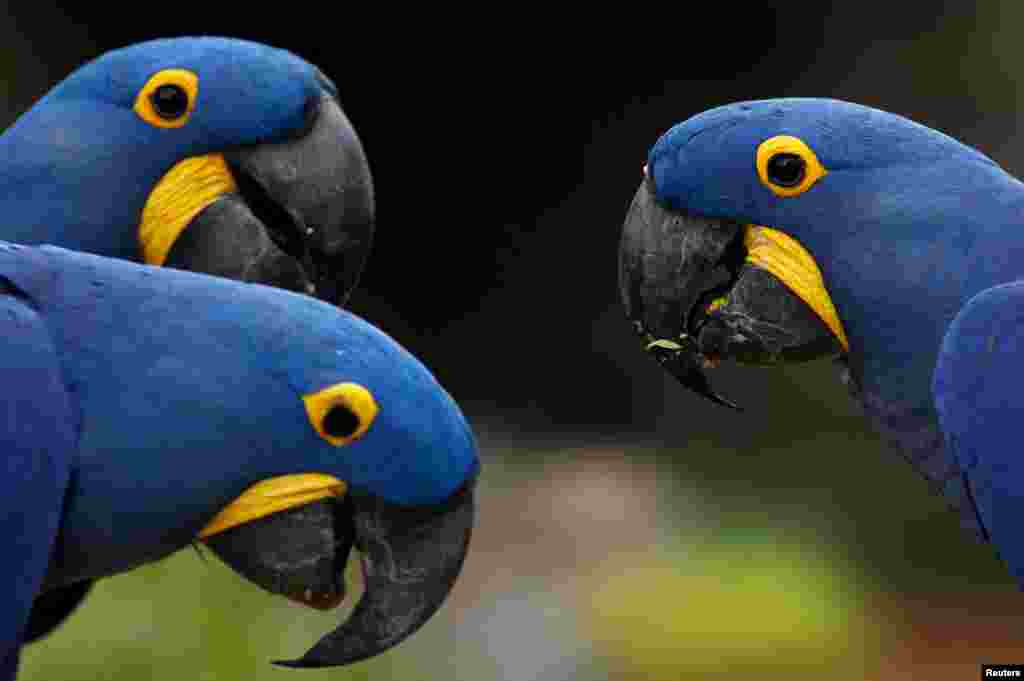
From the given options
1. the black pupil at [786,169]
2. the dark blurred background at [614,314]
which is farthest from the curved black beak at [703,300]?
the dark blurred background at [614,314]

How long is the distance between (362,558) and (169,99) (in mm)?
1251

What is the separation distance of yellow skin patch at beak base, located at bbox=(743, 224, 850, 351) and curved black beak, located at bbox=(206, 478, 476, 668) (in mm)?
715

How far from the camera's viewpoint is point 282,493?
1953mm

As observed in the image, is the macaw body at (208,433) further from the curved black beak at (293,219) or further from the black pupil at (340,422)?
the curved black beak at (293,219)

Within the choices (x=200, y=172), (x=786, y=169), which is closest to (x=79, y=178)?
(x=200, y=172)

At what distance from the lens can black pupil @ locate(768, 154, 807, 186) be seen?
2.43 meters

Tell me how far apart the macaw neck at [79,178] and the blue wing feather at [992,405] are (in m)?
1.49

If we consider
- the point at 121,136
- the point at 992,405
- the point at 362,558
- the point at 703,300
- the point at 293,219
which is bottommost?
the point at 362,558

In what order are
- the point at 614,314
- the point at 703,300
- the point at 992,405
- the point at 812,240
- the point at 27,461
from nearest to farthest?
1. the point at 27,461
2. the point at 992,405
3. the point at 812,240
4. the point at 703,300
5. the point at 614,314

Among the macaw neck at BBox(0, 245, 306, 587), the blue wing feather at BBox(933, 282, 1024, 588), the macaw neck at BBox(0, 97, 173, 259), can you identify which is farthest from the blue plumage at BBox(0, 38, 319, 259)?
the blue wing feather at BBox(933, 282, 1024, 588)

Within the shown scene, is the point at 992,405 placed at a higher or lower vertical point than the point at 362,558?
higher

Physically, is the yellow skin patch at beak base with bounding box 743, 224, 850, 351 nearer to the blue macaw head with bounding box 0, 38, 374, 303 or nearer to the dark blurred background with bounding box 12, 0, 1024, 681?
the blue macaw head with bounding box 0, 38, 374, 303

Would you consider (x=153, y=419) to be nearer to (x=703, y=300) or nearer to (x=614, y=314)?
(x=703, y=300)

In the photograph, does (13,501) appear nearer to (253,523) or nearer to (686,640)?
(253,523)
